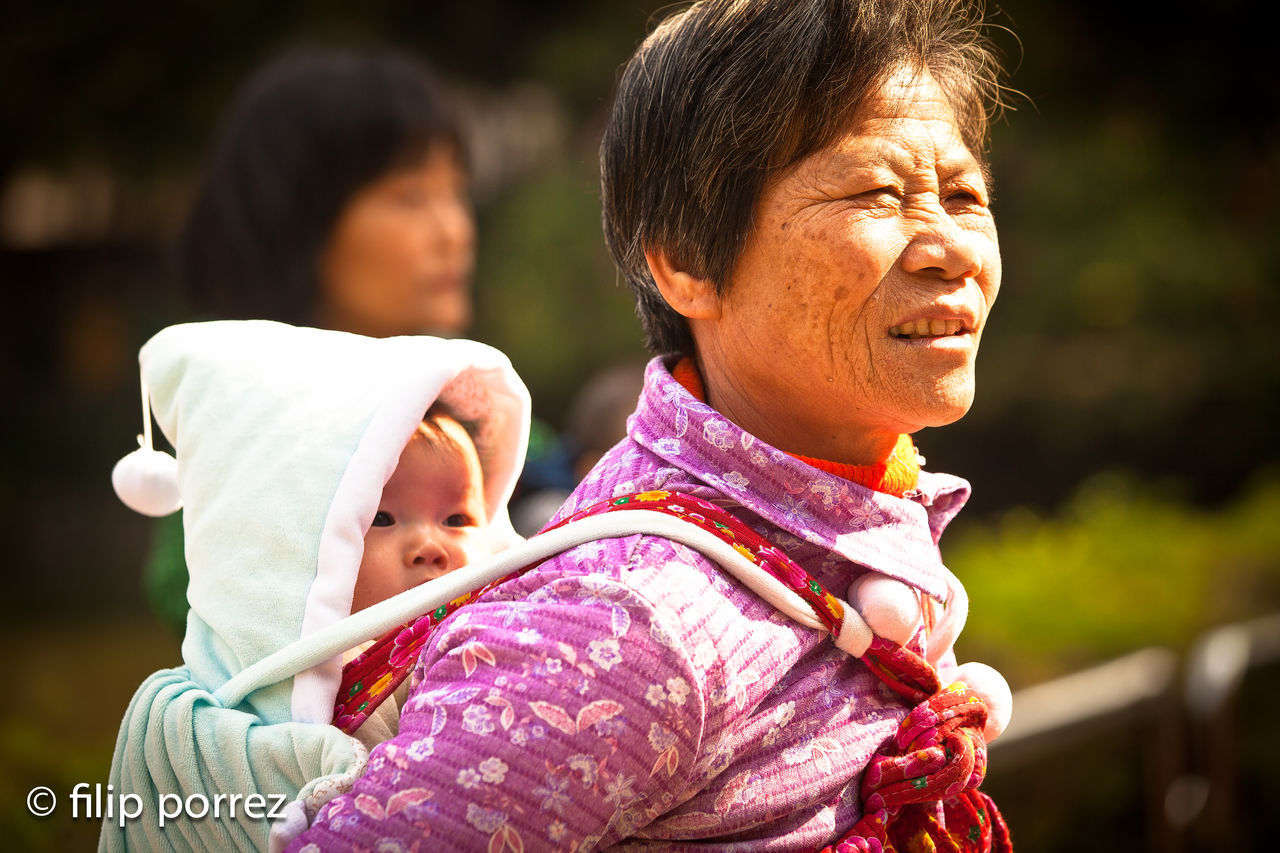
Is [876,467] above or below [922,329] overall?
below

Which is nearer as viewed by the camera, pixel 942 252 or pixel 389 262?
pixel 942 252

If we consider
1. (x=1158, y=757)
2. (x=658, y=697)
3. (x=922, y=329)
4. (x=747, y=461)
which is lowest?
(x=1158, y=757)

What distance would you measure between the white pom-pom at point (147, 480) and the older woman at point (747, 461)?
1.85ft

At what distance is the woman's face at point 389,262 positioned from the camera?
303 cm

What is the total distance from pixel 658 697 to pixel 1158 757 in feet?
12.4

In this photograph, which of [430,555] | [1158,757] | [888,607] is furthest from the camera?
[1158,757]

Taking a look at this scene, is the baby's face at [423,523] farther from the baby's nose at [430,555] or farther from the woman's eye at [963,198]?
the woman's eye at [963,198]

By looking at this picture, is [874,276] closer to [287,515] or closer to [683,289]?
[683,289]

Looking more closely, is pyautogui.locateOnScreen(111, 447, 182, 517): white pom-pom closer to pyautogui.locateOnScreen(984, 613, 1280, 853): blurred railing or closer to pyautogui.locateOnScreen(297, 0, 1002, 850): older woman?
pyautogui.locateOnScreen(297, 0, 1002, 850): older woman

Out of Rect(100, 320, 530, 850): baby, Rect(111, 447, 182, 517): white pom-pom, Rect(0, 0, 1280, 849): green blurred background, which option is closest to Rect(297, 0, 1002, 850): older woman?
Rect(100, 320, 530, 850): baby

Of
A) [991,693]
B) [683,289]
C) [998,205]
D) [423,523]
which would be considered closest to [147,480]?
[423,523]

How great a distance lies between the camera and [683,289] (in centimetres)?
158

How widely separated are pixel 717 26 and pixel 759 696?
2.62 feet

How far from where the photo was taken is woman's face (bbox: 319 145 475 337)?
9.93 feet
